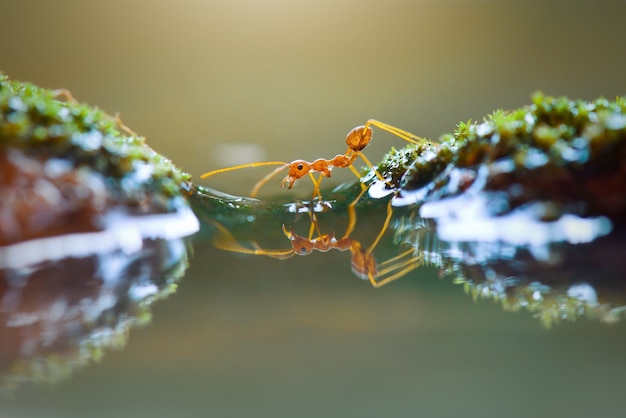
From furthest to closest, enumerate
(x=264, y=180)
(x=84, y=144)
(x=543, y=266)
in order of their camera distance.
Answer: (x=264, y=180), (x=84, y=144), (x=543, y=266)

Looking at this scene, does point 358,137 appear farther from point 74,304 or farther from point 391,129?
point 74,304

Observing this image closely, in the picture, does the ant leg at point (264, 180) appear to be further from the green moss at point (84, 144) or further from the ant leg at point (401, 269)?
the ant leg at point (401, 269)

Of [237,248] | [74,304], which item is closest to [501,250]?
[237,248]

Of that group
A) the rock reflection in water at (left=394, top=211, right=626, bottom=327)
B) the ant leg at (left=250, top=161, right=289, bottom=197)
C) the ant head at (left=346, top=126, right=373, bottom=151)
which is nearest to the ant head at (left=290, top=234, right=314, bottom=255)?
the rock reflection in water at (left=394, top=211, right=626, bottom=327)

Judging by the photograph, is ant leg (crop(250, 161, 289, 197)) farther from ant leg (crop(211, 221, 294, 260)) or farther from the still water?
the still water

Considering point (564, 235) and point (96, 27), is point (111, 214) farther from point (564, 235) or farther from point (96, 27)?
point (96, 27)

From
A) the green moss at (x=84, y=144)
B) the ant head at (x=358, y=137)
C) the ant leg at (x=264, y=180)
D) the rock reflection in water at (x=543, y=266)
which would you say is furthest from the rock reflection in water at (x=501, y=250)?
the ant head at (x=358, y=137)

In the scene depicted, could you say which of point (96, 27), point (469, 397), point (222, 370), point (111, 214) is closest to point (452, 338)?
point (469, 397)
